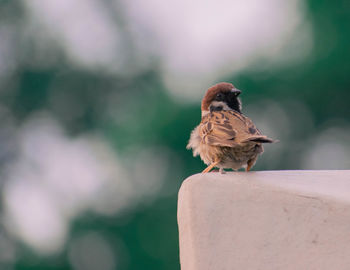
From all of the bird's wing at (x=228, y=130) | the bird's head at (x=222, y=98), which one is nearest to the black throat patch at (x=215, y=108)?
the bird's head at (x=222, y=98)

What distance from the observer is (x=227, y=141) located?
2.62 metres

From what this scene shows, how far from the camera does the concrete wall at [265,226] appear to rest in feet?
5.89

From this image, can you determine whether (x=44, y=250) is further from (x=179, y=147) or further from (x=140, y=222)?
(x=179, y=147)

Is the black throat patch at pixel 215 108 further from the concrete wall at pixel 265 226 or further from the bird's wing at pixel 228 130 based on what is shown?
the concrete wall at pixel 265 226

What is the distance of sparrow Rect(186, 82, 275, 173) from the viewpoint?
8.54 ft

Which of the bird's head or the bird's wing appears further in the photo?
the bird's head

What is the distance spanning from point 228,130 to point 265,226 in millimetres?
932

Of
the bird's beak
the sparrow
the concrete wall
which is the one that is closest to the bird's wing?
the sparrow

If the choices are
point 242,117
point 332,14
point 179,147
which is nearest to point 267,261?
point 242,117

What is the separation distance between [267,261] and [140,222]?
145 inches

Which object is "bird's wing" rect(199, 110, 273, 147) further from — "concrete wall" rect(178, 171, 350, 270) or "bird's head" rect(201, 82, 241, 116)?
"concrete wall" rect(178, 171, 350, 270)

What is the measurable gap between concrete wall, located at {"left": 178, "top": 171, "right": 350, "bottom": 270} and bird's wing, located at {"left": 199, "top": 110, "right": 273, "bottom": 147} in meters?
0.58

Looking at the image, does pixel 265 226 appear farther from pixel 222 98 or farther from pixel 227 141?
pixel 222 98

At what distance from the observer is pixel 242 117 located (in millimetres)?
2926
